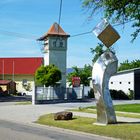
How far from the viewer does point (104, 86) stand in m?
21.6

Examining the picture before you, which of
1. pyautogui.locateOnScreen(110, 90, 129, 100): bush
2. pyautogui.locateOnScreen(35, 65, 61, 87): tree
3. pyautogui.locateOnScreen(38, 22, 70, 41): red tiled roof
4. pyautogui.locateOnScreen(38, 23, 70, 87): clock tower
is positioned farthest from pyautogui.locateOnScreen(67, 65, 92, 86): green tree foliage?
pyautogui.locateOnScreen(35, 65, 61, 87): tree

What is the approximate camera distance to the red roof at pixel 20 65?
95.1m

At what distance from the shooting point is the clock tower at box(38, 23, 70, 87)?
82.4 meters

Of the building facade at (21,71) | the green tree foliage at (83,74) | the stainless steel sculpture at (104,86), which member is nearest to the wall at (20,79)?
the building facade at (21,71)

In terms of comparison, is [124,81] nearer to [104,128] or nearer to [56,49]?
[56,49]

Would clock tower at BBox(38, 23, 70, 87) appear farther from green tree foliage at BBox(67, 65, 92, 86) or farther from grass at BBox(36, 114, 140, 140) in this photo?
grass at BBox(36, 114, 140, 140)

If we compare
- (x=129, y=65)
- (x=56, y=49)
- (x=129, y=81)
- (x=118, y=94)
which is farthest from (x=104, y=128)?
(x=129, y=65)

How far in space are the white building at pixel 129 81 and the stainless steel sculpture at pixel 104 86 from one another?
42709mm

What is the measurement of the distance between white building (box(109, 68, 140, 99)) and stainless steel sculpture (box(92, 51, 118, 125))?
140 feet

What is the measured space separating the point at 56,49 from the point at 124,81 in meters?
21.0

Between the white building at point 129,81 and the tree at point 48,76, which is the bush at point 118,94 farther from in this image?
the tree at point 48,76

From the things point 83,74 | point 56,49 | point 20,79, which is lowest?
point 20,79

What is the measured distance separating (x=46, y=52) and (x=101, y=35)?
63.0 m

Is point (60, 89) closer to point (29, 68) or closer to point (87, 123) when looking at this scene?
point (87, 123)
